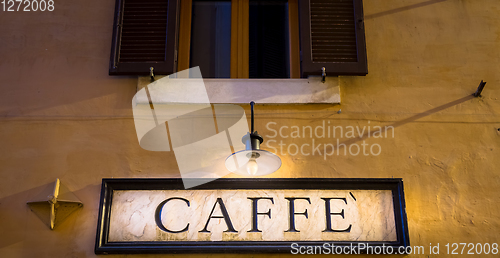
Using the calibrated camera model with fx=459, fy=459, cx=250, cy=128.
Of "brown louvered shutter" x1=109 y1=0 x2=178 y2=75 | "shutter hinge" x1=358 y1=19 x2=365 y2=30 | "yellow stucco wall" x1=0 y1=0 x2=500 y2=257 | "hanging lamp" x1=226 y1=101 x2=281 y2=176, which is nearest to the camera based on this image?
"hanging lamp" x1=226 y1=101 x2=281 y2=176

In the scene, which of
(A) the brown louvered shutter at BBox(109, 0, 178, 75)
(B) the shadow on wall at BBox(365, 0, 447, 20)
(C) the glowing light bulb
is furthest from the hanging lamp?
(B) the shadow on wall at BBox(365, 0, 447, 20)

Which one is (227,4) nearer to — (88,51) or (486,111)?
(88,51)

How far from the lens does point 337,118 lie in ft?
14.0

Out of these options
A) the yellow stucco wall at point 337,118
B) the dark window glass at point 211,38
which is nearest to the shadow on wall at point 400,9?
the yellow stucco wall at point 337,118

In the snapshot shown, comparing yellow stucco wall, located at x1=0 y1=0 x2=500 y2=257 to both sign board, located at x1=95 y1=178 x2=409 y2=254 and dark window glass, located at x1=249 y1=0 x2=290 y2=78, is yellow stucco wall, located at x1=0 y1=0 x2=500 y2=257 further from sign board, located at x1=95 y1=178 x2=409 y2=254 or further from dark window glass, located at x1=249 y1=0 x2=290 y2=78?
dark window glass, located at x1=249 y1=0 x2=290 y2=78

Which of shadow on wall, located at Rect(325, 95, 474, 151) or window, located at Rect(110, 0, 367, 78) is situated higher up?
window, located at Rect(110, 0, 367, 78)

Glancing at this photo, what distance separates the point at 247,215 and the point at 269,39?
1.96m

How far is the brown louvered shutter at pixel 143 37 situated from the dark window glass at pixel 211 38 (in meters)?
0.39

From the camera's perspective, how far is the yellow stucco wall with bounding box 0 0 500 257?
392cm

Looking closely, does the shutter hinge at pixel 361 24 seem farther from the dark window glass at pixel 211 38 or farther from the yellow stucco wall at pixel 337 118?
the dark window glass at pixel 211 38

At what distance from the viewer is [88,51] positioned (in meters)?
4.50

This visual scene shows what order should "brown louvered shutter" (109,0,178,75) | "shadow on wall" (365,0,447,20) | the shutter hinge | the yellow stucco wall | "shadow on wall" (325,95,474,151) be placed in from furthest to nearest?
1. "shadow on wall" (365,0,447,20)
2. the shutter hinge
3. "brown louvered shutter" (109,0,178,75)
4. "shadow on wall" (325,95,474,151)
5. the yellow stucco wall

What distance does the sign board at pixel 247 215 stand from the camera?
380 centimetres

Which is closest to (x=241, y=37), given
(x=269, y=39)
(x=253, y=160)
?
(x=269, y=39)
